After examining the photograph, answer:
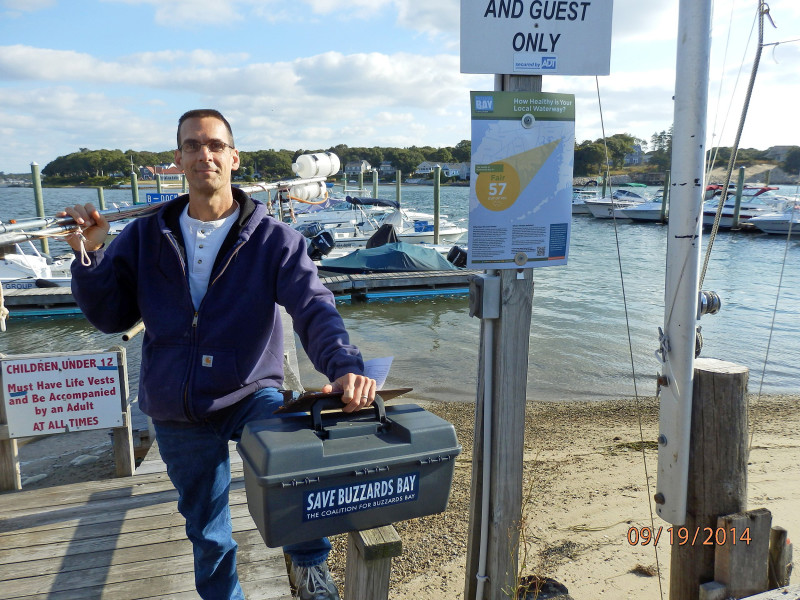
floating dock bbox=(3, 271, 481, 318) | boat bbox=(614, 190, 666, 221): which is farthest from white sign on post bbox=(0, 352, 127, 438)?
boat bbox=(614, 190, 666, 221)

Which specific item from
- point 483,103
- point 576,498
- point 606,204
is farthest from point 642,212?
point 483,103

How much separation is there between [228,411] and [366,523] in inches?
35.2

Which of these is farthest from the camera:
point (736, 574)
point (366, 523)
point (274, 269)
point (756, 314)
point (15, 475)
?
point (756, 314)

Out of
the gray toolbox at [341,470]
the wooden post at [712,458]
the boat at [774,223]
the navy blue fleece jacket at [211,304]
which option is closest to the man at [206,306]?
the navy blue fleece jacket at [211,304]

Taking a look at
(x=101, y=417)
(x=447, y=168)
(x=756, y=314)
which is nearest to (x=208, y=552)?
(x=101, y=417)

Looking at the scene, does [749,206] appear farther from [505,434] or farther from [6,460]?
[6,460]

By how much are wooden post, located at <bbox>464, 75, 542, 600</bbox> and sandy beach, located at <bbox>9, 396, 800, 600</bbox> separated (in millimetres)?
132

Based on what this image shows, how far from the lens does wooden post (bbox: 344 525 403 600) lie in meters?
1.54

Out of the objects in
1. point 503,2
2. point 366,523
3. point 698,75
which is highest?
point 503,2

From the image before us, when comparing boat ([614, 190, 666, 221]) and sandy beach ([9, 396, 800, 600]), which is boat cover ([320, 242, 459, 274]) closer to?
sandy beach ([9, 396, 800, 600])

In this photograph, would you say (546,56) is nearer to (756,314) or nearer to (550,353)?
(550,353)

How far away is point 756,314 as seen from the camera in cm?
1622

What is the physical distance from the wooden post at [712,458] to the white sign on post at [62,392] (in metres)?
3.42

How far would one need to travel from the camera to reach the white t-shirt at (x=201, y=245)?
2.22 m
